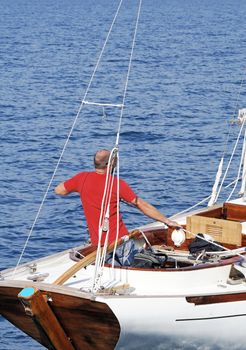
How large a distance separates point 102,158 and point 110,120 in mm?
34914

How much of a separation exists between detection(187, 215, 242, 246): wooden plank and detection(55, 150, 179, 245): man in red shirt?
129 cm

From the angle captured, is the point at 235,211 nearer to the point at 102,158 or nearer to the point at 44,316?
the point at 102,158

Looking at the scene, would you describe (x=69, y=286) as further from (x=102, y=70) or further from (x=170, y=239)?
(x=102, y=70)

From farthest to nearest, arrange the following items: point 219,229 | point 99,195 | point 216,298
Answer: point 219,229 → point 99,195 → point 216,298

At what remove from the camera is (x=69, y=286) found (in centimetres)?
1870

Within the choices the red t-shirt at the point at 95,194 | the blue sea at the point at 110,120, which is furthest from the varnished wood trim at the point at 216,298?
the red t-shirt at the point at 95,194

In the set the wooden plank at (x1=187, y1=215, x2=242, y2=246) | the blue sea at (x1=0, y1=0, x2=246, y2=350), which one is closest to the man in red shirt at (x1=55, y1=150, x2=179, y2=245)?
the wooden plank at (x1=187, y1=215, x2=242, y2=246)

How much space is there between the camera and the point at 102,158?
19.2m

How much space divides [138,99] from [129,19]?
7605cm

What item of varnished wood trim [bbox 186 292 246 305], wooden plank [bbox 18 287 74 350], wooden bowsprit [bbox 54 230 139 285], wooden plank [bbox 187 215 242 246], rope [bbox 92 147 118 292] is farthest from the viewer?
wooden plank [bbox 187 215 242 246]

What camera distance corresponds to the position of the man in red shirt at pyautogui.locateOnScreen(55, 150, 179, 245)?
63.2 ft

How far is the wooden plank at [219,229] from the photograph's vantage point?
2058 cm

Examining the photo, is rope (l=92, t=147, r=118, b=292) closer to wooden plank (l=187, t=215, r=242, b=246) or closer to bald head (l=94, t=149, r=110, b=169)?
bald head (l=94, t=149, r=110, b=169)

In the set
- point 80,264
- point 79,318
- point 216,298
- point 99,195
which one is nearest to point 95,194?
point 99,195
